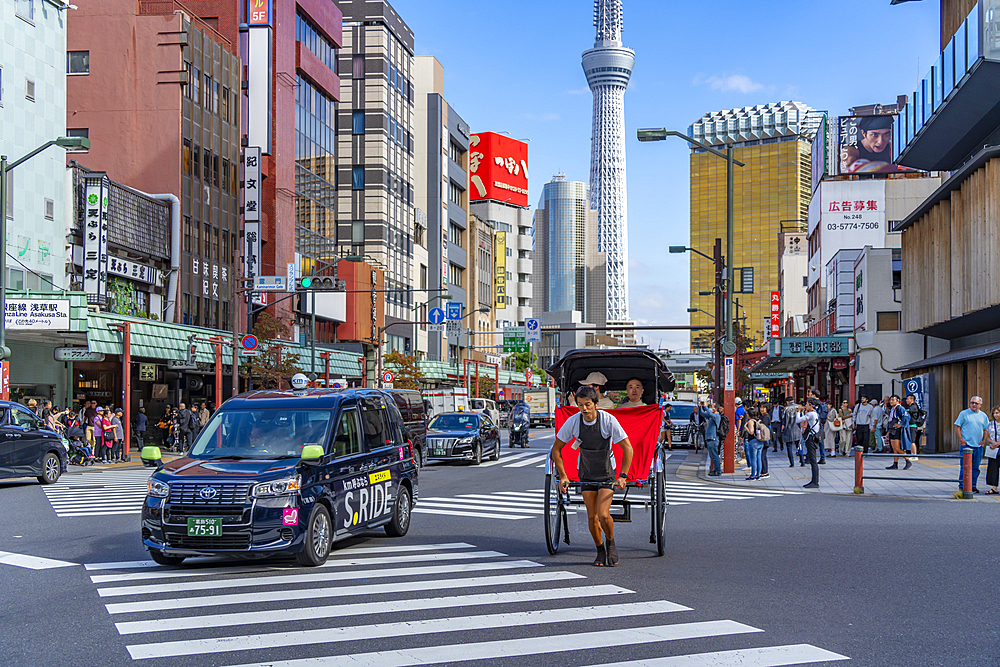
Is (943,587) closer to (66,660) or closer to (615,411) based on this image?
(615,411)

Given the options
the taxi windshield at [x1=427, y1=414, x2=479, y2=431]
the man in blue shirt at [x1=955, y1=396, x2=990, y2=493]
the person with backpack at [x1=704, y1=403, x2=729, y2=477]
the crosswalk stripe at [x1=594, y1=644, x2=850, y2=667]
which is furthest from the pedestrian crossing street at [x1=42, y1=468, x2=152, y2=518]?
the man in blue shirt at [x1=955, y1=396, x2=990, y2=493]

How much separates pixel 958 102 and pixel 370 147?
2027 inches

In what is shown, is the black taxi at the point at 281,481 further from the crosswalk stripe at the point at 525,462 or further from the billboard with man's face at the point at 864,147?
the billboard with man's face at the point at 864,147

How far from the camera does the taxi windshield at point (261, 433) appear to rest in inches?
449

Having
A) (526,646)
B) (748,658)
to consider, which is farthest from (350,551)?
(748,658)

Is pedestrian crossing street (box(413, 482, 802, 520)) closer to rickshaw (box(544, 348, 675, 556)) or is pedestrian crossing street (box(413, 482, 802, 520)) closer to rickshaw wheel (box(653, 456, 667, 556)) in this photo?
rickshaw (box(544, 348, 675, 556))

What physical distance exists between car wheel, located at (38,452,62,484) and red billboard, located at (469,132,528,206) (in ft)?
358

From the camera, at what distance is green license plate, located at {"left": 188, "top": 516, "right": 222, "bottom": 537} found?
10180 mm

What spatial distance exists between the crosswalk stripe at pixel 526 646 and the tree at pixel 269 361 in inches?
1569

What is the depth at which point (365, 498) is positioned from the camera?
12.2 m

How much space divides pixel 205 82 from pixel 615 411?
148 feet

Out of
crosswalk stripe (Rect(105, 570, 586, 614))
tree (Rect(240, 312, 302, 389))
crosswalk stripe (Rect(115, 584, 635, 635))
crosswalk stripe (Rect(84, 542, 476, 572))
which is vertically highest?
tree (Rect(240, 312, 302, 389))

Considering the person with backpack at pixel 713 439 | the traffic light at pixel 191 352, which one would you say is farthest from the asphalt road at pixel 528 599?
the traffic light at pixel 191 352

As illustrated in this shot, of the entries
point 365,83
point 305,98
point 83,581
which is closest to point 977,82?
point 83,581
